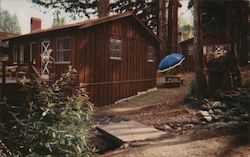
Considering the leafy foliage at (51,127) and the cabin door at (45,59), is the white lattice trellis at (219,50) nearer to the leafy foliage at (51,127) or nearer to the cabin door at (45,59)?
the cabin door at (45,59)

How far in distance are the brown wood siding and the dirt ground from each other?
2187mm

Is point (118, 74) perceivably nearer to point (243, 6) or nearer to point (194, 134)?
point (194, 134)

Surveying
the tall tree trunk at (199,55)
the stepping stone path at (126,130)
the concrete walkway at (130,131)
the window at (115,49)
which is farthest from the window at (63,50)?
the tall tree trunk at (199,55)

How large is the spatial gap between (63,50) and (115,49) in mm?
3189

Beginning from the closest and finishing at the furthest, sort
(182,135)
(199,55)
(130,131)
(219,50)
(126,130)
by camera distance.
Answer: (182,135) → (130,131) → (126,130) → (199,55) → (219,50)

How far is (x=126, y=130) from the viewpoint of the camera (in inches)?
439

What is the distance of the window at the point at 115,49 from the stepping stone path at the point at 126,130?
6.17 meters

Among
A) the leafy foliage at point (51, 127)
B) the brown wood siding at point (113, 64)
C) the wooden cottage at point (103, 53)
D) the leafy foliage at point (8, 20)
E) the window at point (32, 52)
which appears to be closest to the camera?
the leafy foliage at point (51, 127)

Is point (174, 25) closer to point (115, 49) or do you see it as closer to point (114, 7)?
point (114, 7)

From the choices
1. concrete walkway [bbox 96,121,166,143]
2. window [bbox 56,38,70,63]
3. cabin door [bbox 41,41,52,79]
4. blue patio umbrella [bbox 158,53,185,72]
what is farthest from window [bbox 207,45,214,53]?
concrete walkway [bbox 96,121,166,143]

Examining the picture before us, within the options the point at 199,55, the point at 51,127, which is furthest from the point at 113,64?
the point at 51,127

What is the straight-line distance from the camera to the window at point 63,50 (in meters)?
16.9

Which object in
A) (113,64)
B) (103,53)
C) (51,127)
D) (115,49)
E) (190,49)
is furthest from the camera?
(190,49)

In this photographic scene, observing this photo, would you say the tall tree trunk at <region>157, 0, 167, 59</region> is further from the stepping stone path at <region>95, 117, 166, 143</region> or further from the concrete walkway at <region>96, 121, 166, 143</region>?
the concrete walkway at <region>96, 121, 166, 143</region>
